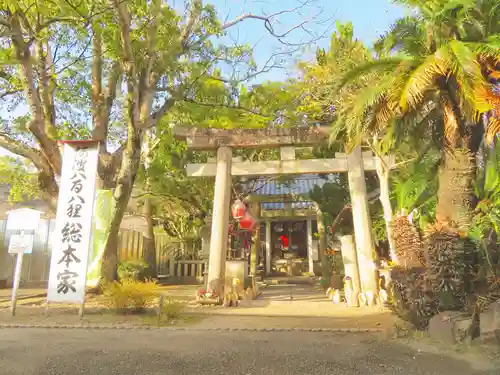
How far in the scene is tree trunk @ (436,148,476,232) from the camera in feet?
19.9

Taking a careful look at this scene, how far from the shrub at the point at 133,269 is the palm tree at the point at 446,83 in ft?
32.1

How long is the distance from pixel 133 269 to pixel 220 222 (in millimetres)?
5546

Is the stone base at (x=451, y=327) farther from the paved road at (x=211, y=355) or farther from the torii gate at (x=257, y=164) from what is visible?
the torii gate at (x=257, y=164)

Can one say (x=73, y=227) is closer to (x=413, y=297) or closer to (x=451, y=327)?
(x=413, y=297)

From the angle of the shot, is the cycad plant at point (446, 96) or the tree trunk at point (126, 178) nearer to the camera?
the cycad plant at point (446, 96)

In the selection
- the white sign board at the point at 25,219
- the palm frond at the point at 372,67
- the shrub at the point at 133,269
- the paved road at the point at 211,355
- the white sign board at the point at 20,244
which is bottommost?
the paved road at the point at 211,355

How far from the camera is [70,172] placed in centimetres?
800

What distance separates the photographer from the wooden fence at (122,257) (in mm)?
13892

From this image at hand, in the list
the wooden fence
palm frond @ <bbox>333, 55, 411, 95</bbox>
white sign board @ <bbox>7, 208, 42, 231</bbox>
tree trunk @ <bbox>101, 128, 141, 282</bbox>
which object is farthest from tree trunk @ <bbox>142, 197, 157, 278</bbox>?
palm frond @ <bbox>333, 55, 411, 95</bbox>

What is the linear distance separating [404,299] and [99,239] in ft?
21.6

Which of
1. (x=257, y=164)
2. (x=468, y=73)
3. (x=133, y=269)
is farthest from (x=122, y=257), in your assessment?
(x=468, y=73)

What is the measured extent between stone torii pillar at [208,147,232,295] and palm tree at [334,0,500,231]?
423 cm

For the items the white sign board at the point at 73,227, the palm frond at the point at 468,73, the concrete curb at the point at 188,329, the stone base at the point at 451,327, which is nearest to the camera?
the stone base at the point at 451,327

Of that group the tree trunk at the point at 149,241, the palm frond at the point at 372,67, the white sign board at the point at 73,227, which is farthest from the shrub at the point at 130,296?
the tree trunk at the point at 149,241
